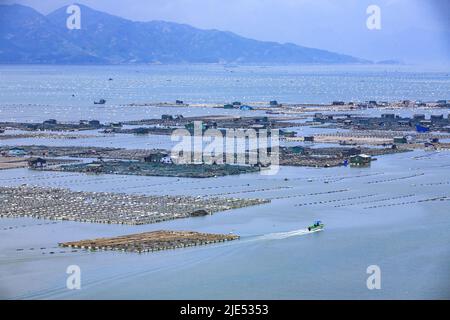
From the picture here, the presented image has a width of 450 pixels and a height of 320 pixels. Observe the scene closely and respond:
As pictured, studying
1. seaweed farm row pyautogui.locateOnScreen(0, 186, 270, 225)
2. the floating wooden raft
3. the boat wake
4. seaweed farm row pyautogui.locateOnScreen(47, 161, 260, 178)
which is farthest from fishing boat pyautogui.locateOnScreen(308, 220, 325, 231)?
seaweed farm row pyautogui.locateOnScreen(47, 161, 260, 178)

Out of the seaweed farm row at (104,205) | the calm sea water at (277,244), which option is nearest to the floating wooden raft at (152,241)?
the calm sea water at (277,244)

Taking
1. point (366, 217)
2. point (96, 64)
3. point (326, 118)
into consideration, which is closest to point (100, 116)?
point (326, 118)

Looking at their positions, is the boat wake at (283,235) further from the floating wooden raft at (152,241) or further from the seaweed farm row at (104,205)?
Answer: the seaweed farm row at (104,205)

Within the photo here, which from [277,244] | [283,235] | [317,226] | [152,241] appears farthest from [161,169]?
[277,244]

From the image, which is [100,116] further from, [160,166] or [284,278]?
[284,278]

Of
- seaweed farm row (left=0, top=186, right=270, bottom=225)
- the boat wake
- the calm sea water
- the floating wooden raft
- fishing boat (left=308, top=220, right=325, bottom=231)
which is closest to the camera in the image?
the calm sea water

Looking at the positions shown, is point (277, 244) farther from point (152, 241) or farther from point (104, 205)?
point (104, 205)

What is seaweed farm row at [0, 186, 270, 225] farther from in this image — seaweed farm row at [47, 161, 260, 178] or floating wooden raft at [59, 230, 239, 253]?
seaweed farm row at [47, 161, 260, 178]
